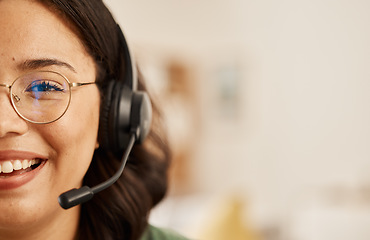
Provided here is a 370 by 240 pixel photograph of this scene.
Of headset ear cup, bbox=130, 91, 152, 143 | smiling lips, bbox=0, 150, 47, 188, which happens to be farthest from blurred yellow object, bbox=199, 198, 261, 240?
smiling lips, bbox=0, 150, 47, 188

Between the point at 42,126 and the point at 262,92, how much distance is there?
3889 mm

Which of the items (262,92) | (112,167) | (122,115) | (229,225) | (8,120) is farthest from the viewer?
(262,92)

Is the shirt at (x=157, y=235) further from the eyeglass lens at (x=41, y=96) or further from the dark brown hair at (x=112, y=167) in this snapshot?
the eyeglass lens at (x=41, y=96)

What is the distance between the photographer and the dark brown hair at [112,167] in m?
0.88

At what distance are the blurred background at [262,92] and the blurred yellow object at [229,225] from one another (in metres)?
1.31

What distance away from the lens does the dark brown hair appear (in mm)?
883

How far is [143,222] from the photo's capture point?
1.11 meters

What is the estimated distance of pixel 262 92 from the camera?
4527mm

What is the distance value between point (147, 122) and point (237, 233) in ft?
5.43

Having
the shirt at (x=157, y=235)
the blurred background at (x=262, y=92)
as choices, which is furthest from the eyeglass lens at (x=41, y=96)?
the blurred background at (x=262, y=92)

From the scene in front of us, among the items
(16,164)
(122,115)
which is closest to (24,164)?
(16,164)

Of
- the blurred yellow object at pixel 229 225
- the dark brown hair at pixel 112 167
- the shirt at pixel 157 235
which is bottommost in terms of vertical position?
the blurred yellow object at pixel 229 225

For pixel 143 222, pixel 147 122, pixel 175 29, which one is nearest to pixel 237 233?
pixel 143 222

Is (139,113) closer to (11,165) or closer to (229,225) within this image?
(11,165)
